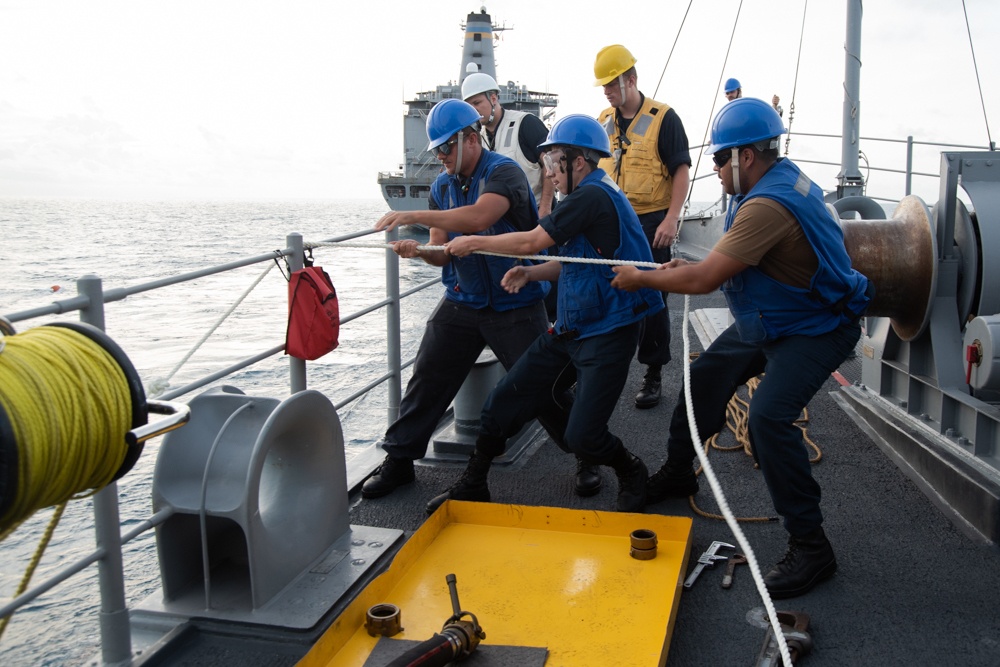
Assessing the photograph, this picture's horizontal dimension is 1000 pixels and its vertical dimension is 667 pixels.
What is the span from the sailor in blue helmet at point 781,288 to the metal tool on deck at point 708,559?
0.85ft

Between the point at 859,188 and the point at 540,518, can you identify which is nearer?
the point at 540,518

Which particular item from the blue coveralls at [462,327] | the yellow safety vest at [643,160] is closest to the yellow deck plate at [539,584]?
the blue coveralls at [462,327]

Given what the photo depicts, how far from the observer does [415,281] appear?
33531 mm

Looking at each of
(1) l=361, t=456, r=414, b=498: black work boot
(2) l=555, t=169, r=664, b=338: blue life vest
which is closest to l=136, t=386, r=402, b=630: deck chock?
(1) l=361, t=456, r=414, b=498: black work boot

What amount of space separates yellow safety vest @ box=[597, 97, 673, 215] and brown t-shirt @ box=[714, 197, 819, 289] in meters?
2.11

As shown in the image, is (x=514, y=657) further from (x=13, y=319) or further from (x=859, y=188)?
(x=859, y=188)

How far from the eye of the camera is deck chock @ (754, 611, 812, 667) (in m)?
2.91

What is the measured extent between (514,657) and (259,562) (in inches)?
40.1

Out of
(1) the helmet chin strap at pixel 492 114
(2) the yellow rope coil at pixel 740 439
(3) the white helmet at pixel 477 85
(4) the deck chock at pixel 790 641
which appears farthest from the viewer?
(1) the helmet chin strap at pixel 492 114

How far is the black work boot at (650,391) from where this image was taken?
5875 millimetres

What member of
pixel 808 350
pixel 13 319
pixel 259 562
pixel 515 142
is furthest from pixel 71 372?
pixel 515 142

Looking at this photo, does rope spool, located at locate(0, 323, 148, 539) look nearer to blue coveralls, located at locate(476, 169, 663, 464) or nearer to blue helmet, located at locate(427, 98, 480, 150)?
blue coveralls, located at locate(476, 169, 663, 464)

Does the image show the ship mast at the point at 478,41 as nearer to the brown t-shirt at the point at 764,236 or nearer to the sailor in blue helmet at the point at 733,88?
the sailor in blue helmet at the point at 733,88

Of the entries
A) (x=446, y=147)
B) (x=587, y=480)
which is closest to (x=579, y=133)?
(x=446, y=147)
